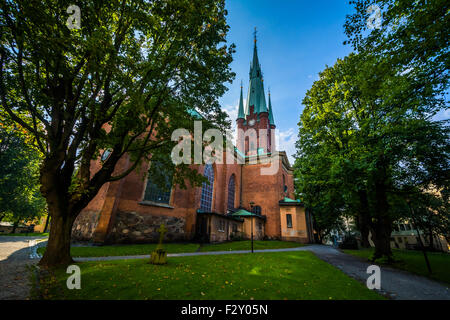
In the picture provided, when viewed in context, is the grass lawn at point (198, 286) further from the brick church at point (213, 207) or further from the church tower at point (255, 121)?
the church tower at point (255, 121)

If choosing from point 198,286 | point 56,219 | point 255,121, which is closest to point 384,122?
point 198,286

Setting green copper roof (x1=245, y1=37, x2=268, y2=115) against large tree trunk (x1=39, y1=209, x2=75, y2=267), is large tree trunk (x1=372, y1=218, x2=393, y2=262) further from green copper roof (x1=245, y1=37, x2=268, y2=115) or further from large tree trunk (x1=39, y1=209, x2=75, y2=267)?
green copper roof (x1=245, y1=37, x2=268, y2=115)

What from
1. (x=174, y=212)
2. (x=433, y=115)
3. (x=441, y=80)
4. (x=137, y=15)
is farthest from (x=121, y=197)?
(x=433, y=115)

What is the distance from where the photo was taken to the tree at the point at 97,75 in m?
5.51

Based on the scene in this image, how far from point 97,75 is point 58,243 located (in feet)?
19.2

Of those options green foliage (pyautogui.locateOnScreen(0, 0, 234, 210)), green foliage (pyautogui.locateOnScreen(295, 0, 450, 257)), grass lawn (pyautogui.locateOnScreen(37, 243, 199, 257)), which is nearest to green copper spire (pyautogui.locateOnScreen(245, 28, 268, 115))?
green foliage (pyautogui.locateOnScreen(295, 0, 450, 257))

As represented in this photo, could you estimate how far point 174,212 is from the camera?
16.6 metres

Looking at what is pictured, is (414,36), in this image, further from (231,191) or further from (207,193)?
(231,191)

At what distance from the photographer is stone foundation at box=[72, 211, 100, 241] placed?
42.0ft

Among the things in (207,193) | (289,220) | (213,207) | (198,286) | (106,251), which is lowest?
(106,251)

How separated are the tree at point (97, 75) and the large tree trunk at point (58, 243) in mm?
27

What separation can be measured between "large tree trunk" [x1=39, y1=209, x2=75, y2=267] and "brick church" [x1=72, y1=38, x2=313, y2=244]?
4.17 m

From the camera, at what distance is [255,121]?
133 feet

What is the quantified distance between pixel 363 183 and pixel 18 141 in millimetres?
34286
